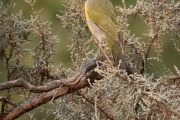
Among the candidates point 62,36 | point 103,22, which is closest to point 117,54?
point 103,22

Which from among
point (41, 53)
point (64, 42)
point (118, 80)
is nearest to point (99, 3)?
point (41, 53)

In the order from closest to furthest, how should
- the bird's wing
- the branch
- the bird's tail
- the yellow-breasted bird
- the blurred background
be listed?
the branch → the bird's tail → the yellow-breasted bird → the bird's wing → the blurred background

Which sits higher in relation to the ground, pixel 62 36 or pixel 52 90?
pixel 52 90

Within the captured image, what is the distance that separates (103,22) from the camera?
2.67 metres

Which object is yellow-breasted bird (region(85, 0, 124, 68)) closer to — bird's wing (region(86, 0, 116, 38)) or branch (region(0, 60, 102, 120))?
bird's wing (region(86, 0, 116, 38))

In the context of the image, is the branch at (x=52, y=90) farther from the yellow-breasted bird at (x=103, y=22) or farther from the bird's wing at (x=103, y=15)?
the bird's wing at (x=103, y=15)

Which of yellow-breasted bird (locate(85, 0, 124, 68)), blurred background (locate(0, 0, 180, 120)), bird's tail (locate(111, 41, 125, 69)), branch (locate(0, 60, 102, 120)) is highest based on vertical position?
yellow-breasted bird (locate(85, 0, 124, 68))

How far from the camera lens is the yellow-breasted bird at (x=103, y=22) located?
8.16 ft

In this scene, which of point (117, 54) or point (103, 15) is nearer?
point (117, 54)

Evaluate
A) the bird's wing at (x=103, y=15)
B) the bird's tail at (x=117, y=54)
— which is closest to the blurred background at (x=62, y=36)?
the bird's wing at (x=103, y=15)

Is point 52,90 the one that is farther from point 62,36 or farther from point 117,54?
point 62,36

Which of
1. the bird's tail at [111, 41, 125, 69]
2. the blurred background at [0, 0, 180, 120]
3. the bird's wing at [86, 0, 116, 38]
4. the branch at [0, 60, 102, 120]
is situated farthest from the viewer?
the blurred background at [0, 0, 180, 120]

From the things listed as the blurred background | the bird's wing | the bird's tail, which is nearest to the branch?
the bird's tail

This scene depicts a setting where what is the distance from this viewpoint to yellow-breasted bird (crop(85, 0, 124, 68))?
8.16ft
